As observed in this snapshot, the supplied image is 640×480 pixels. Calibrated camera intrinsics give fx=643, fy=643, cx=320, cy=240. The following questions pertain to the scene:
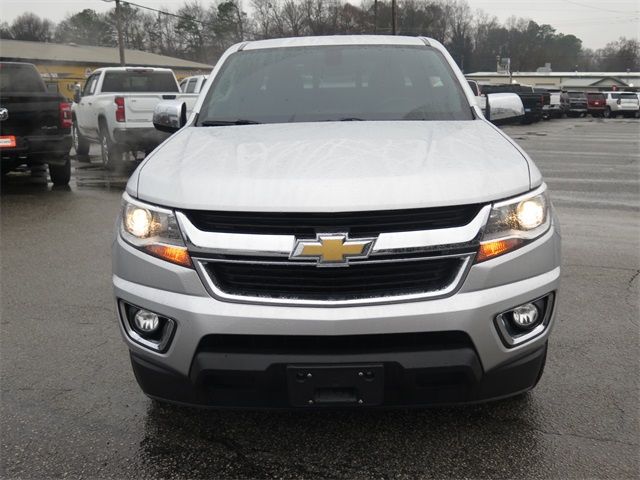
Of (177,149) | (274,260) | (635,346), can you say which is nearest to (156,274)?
(274,260)

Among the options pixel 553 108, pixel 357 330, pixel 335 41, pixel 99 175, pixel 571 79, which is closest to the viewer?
pixel 357 330

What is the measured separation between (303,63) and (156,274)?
7.18 ft

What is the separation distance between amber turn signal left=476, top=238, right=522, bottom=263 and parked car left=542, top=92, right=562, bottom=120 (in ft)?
119

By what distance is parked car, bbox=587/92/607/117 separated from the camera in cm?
4181

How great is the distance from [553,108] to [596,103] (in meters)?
5.50

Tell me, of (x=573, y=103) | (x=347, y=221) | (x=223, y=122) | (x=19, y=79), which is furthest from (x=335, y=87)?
(x=573, y=103)

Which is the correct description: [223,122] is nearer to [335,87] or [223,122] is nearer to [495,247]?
[335,87]

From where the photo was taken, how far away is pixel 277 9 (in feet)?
273

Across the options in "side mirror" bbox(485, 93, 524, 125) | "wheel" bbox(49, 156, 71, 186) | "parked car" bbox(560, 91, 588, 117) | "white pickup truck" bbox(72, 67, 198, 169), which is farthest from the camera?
"parked car" bbox(560, 91, 588, 117)

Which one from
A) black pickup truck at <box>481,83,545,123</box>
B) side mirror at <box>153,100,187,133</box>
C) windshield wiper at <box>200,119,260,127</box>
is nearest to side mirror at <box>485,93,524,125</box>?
windshield wiper at <box>200,119,260,127</box>

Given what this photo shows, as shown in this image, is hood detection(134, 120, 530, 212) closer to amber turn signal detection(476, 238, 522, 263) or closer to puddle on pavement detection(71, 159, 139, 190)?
amber turn signal detection(476, 238, 522, 263)

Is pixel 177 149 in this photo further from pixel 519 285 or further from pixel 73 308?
pixel 73 308

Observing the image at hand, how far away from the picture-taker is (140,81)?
44.6ft

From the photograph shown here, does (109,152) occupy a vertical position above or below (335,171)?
below
